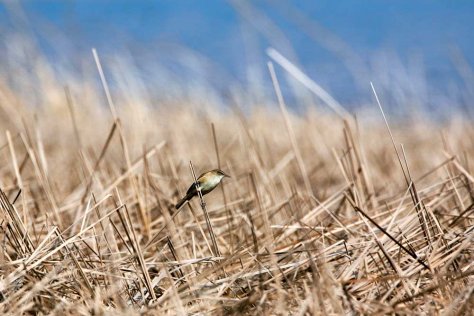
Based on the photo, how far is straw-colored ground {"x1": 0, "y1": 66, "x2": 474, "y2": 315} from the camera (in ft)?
4.77

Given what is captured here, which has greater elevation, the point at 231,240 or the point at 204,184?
the point at 204,184

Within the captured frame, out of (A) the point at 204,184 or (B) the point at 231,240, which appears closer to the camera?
(A) the point at 204,184

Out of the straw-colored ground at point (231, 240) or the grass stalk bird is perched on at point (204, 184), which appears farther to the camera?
the grass stalk bird is perched on at point (204, 184)

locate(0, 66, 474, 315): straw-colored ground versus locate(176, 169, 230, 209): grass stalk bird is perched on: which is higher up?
locate(176, 169, 230, 209): grass stalk bird is perched on

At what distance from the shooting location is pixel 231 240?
2068 millimetres

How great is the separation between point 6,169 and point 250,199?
1.06 meters

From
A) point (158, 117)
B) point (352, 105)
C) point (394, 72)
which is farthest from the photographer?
point (352, 105)

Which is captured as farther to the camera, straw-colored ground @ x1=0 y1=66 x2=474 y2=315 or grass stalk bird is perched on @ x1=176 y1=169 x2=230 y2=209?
grass stalk bird is perched on @ x1=176 y1=169 x2=230 y2=209

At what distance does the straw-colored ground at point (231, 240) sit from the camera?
145 cm

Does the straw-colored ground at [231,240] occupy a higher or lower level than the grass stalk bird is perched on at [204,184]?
lower

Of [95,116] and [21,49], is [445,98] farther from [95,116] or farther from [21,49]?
[21,49]

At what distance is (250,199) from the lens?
2.57m

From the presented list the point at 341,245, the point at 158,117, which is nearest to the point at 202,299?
the point at 341,245

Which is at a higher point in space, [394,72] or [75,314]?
[394,72]
